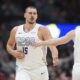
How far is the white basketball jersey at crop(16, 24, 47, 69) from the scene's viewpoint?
1041cm

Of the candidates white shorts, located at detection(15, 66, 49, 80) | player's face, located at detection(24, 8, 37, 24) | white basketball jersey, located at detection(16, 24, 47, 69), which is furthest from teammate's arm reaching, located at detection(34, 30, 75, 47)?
player's face, located at detection(24, 8, 37, 24)

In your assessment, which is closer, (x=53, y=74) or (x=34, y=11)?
(x=34, y=11)

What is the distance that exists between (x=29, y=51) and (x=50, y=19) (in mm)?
8973

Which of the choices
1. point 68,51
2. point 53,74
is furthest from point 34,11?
point 68,51

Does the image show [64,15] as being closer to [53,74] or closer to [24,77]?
[53,74]

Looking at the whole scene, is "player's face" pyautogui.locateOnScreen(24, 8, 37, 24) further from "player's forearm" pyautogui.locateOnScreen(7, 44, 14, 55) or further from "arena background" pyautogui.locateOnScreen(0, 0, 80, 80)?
"arena background" pyautogui.locateOnScreen(0, 0, 80, 80)

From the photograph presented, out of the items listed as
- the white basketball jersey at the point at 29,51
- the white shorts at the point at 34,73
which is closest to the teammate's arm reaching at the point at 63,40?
the white basketball jersey at the point at 29,51

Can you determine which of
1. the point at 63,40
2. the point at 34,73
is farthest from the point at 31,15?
the point at 63,40

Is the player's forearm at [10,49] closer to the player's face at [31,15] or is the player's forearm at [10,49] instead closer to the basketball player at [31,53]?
the basketball player at [31,53]

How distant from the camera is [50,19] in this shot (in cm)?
1931

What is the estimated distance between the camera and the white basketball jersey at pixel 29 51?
34.2 feet

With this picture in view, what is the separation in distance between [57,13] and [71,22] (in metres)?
0.66

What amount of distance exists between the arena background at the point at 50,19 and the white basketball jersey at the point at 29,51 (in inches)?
217

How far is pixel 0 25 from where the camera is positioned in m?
19.0
